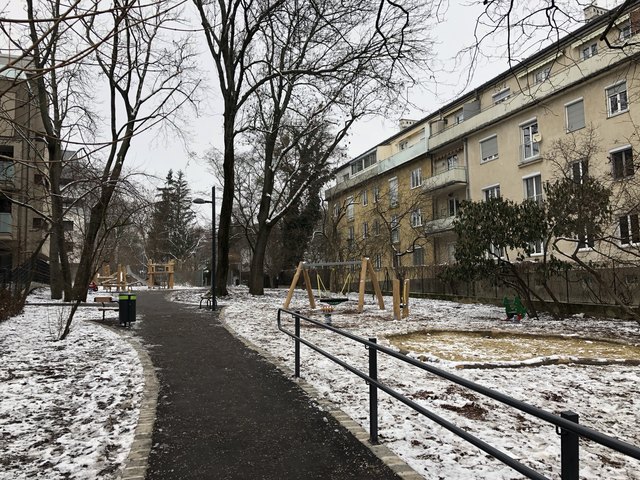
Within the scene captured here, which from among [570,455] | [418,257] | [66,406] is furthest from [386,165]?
[570,455]

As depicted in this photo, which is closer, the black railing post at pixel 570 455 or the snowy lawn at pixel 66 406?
the black railing post at pixel 570 455

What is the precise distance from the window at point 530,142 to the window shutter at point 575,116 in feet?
6.18

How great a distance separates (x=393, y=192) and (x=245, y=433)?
99.5ft

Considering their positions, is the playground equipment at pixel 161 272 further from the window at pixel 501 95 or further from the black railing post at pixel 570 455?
the black railing post at pixel 570 455

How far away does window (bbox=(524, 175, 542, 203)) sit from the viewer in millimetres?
23578

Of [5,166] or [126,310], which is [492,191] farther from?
[5,166]

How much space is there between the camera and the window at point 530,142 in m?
23.8

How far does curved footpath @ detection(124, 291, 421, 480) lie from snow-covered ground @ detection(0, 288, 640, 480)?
0.83 ft

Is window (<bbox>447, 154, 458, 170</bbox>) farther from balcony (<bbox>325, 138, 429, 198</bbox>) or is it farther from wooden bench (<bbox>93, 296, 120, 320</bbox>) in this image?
wooden bench (<bbox>93, 296, 120, 320</bbox>)

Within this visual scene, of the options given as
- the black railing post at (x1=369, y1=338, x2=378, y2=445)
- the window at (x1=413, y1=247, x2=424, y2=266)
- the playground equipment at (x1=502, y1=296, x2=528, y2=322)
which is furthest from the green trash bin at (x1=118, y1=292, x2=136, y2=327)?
the window at (x1=413, y1=247, x2=424, y2=266)

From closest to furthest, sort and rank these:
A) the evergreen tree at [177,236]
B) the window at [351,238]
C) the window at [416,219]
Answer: the window at [351,238]
the window at [416,219]
the evergreen tree at [177,236]

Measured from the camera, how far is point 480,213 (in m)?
15.1

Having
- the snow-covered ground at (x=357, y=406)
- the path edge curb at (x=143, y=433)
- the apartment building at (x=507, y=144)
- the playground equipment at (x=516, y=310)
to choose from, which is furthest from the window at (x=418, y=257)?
the path edge curb at (x=143, y=433)

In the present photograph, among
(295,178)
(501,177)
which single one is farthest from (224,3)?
(501,177)
